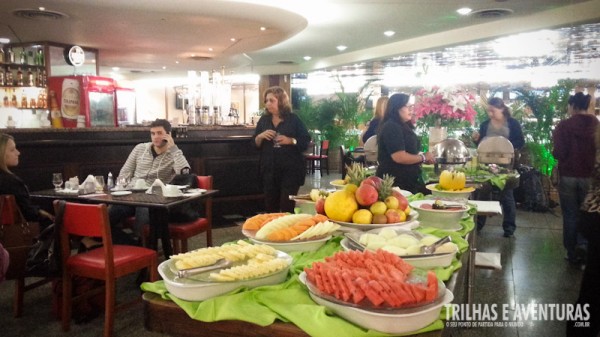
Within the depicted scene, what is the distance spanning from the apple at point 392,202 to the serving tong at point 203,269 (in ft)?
2.53

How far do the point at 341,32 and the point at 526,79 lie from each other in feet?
11.2

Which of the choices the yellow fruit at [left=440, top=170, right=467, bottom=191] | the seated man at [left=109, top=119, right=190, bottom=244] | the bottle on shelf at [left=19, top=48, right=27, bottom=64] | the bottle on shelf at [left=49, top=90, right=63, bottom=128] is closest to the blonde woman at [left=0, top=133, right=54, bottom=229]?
the seated man at [left=109, top=119, right=190, bottom=244]

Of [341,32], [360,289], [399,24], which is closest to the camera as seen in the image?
[360,289]

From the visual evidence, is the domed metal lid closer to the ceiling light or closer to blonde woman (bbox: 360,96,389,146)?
blonde woman (bbox: 360,96,389,146)

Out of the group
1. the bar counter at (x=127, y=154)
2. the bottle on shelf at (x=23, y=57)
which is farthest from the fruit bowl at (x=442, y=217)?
the bottle on shelf at (x=23, y=57)

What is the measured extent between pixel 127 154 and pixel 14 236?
3028mm

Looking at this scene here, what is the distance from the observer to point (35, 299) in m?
3.64

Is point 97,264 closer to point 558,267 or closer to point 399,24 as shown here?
point 558,267

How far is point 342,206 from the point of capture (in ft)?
5.87

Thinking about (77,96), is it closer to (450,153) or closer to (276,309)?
(450,153)

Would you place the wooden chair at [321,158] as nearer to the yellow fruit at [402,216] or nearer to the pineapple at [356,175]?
the pineapple at [356,175]

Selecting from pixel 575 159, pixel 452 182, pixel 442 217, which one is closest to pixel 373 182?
pixel 442 217

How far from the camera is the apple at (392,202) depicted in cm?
184

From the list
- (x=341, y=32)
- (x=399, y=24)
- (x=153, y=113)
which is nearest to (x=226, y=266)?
(x=399, y=24)
